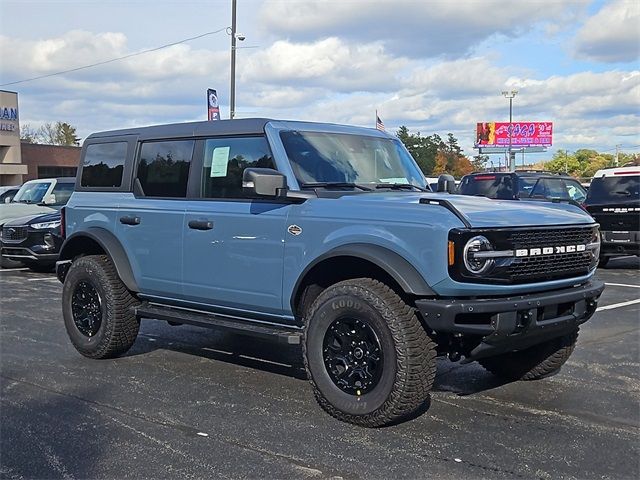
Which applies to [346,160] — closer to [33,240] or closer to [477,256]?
[477,256]

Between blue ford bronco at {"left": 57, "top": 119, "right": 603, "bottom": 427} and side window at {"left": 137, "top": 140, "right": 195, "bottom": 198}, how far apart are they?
0.01m

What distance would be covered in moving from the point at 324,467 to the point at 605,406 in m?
2.28

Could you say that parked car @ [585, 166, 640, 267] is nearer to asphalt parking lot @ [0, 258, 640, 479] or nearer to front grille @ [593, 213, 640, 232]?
front grille @ [593, 213, 640, 232]

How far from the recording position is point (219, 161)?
227 inches

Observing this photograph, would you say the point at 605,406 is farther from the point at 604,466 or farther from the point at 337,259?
the point at 337,259

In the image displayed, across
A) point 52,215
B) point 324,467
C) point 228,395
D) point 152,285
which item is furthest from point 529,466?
point 52,215

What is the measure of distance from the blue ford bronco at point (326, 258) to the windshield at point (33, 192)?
8.89 meters

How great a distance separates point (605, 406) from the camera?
5.02m

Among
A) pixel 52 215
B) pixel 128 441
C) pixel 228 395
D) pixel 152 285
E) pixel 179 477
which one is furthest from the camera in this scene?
pixel 52 215

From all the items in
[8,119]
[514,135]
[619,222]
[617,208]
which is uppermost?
[514,135]

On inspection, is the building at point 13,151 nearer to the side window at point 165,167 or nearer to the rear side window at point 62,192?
the rear side window at point 62,192

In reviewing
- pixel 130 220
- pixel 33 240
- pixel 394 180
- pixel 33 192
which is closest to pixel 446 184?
pixel 394 180

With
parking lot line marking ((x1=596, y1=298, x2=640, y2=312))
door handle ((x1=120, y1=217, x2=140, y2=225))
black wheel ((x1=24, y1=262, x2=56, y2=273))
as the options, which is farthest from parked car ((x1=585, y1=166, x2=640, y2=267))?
black wheel ((x1=24, y1=262, x2=56, y2=273))

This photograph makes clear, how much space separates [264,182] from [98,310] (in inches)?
98.3
